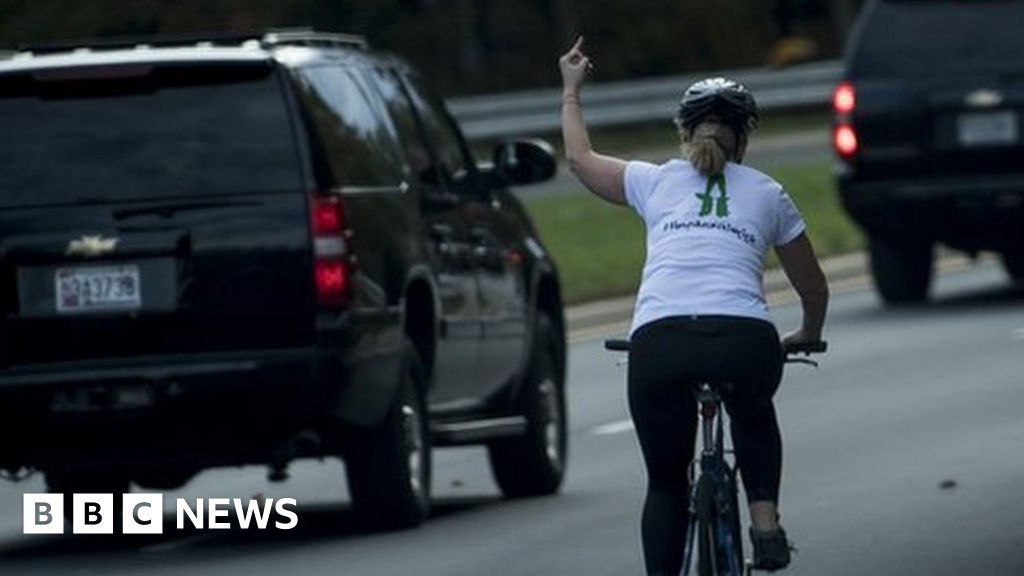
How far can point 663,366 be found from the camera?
9188mm

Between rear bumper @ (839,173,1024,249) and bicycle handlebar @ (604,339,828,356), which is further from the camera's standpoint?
rear bumper @ (839,173,1024,249)

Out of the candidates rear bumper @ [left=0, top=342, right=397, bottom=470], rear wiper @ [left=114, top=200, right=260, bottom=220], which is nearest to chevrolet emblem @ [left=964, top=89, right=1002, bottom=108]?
rear bumper @ [left=0, top=342, right=397, bottom=470]

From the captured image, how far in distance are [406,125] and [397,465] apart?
5.39ft

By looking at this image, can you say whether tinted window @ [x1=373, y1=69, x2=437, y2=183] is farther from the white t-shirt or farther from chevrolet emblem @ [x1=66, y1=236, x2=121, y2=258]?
the white t-shirt

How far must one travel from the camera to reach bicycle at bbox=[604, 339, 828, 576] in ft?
30.4

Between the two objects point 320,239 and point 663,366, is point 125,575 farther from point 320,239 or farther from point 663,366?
point 663,366

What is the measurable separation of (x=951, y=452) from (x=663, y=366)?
730 centimetres

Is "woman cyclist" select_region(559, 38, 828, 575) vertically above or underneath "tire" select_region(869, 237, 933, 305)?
above

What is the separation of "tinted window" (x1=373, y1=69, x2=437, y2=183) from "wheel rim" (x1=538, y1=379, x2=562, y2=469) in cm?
137

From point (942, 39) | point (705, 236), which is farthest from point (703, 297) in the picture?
point (942, 39)

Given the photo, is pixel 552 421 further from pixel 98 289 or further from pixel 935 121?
pixel 935 121

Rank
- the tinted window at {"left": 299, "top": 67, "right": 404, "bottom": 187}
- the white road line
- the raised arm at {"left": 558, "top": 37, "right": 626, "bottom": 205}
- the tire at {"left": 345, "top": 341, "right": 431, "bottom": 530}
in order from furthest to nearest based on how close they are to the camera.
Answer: the white road line, the tire at {"left": 345, "top": 341, "right": 431, "bottom": 530}, the tinted window at {"left": 299, "top": 67, "right": 404, "bottom": 187}, the raised arm at {"left": 558, "top": 37, "right": 626, "bottom": 205}

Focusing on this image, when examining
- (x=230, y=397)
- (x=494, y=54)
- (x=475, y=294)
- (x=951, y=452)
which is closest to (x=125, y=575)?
(x=230, y=397)

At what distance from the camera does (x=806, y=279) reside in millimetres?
9617
